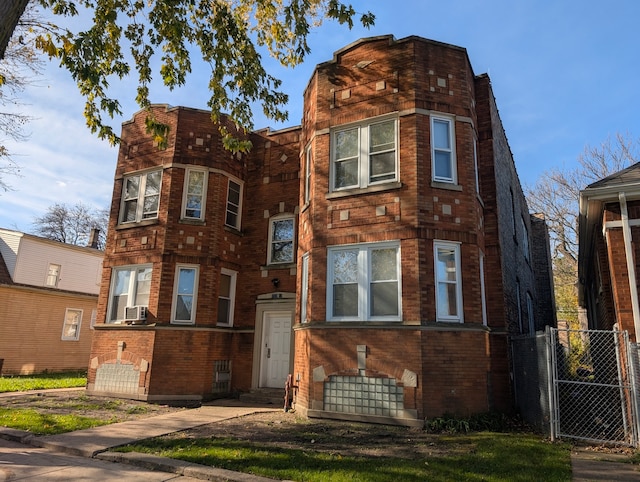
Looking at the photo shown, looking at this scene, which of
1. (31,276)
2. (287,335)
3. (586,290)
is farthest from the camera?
(31,276)

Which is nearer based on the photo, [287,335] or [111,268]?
[287,335]

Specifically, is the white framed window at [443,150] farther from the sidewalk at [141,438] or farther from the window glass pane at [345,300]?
the sidewalk at [141,438]

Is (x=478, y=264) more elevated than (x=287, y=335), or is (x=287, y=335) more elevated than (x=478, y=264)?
(x=478, y=264)

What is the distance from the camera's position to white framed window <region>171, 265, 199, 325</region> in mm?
13297

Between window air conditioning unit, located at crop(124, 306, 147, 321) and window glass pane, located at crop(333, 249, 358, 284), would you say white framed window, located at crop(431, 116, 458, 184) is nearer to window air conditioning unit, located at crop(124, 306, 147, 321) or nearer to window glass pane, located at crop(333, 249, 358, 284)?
window glass pane, located at crop(333, 249, 358, 284)

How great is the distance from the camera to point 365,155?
11031mm

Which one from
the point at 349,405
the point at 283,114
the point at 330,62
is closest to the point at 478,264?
the point at 349,405

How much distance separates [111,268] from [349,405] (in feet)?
30.2

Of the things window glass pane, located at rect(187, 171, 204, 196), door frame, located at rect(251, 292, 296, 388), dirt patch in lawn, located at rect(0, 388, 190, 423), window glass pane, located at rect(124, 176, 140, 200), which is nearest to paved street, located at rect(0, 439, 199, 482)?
dirt patch in lawn, located at rect(0, 388, 190, 423)

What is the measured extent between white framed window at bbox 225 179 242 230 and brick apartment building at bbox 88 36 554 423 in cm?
5

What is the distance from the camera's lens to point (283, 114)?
10500mm

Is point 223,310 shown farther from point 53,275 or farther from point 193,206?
point 53,275

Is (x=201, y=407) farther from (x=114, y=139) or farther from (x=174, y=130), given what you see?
(x=174, y=130)

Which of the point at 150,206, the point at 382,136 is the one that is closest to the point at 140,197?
the point at 150,206
